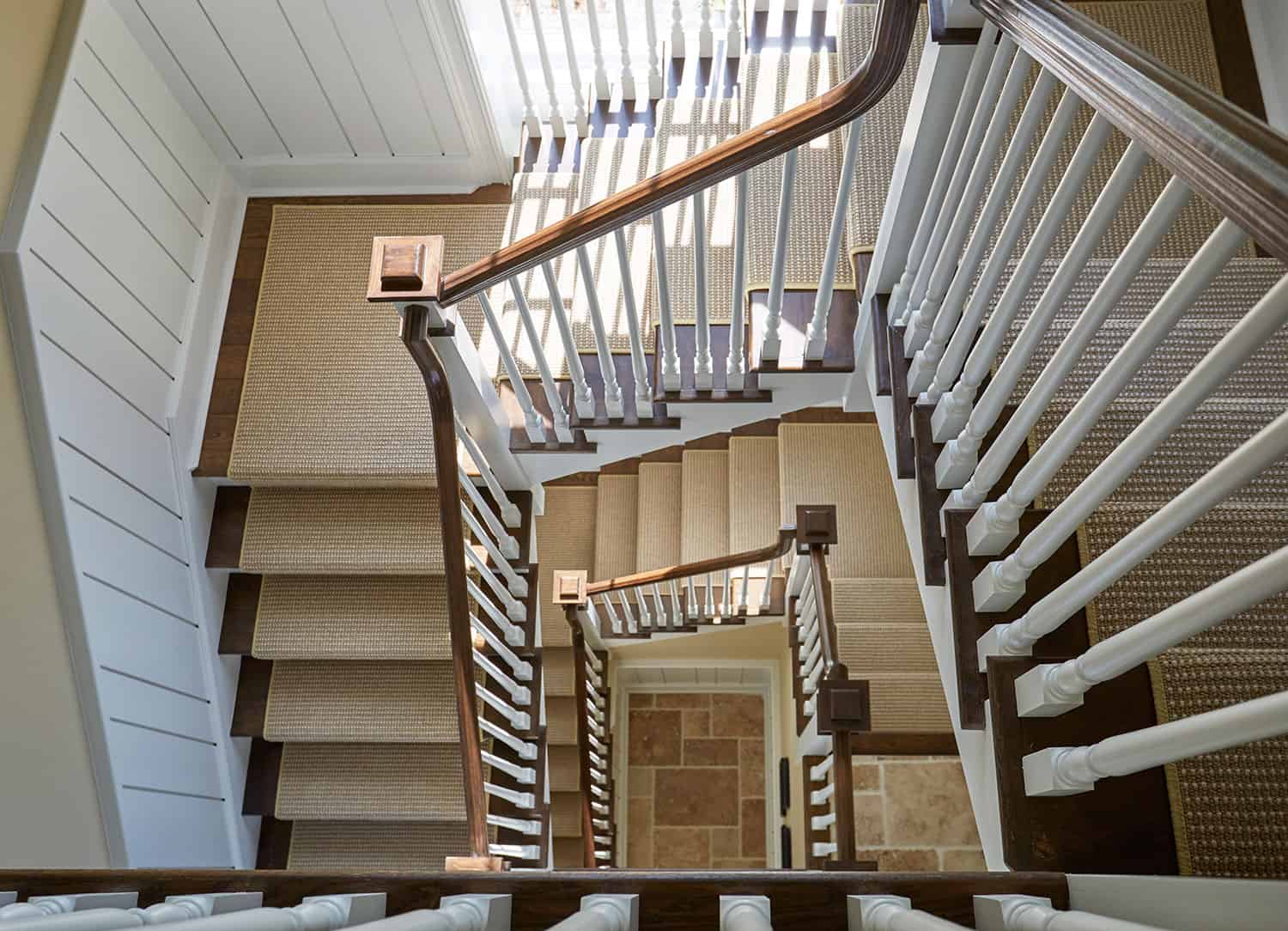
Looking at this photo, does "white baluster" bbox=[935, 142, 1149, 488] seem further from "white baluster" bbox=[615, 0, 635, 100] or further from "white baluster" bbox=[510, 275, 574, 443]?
"white baluster" bbox=[615, 0, 635, 100]

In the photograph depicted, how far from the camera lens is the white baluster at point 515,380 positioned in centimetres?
240

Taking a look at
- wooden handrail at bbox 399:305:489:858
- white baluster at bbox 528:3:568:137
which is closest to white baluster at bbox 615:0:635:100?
white baluster at bbox 528:3:568:137

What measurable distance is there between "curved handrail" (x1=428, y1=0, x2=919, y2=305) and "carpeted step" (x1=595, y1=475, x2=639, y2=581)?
3.25 meters

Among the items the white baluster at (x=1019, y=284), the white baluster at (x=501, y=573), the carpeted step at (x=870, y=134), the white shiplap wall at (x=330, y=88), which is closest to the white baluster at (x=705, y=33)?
the carpeted step at (x=870, y=134)

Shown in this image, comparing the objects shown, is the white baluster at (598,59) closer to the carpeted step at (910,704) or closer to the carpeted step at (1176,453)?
the carpeted step at (1176,453)

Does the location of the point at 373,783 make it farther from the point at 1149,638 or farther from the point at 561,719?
the point at 1149,638

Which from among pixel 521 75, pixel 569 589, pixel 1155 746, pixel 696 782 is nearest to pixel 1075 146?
pixel 521 75

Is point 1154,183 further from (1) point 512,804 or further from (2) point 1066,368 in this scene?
(1) point 512,804

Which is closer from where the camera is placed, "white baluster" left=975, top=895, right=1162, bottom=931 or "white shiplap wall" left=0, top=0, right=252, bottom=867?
"white baluster" left=975, top=895, right=1162, bottom=931

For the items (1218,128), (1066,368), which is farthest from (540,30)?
(1218,128)

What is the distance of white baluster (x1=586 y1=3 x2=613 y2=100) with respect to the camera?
3.20 m

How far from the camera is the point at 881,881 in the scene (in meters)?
1.00

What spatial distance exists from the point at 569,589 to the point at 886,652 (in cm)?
133

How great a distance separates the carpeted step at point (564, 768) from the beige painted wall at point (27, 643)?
273 cm
